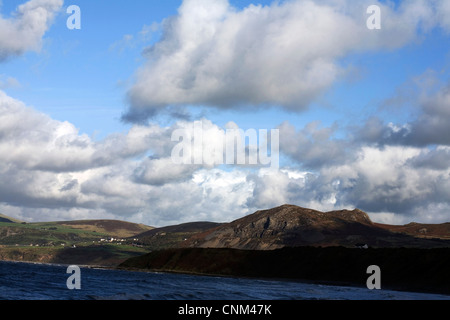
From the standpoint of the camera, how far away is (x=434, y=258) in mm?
160625

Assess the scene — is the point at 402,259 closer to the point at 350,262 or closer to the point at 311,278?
the point at 350,262

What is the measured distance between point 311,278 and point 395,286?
1690 inches

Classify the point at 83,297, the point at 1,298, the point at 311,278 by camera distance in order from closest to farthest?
the point at 1,298 < the point at 83,297 < the point at 311,278

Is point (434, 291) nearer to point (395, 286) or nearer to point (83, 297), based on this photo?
point (395, 286)

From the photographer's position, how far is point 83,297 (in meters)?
83.9
